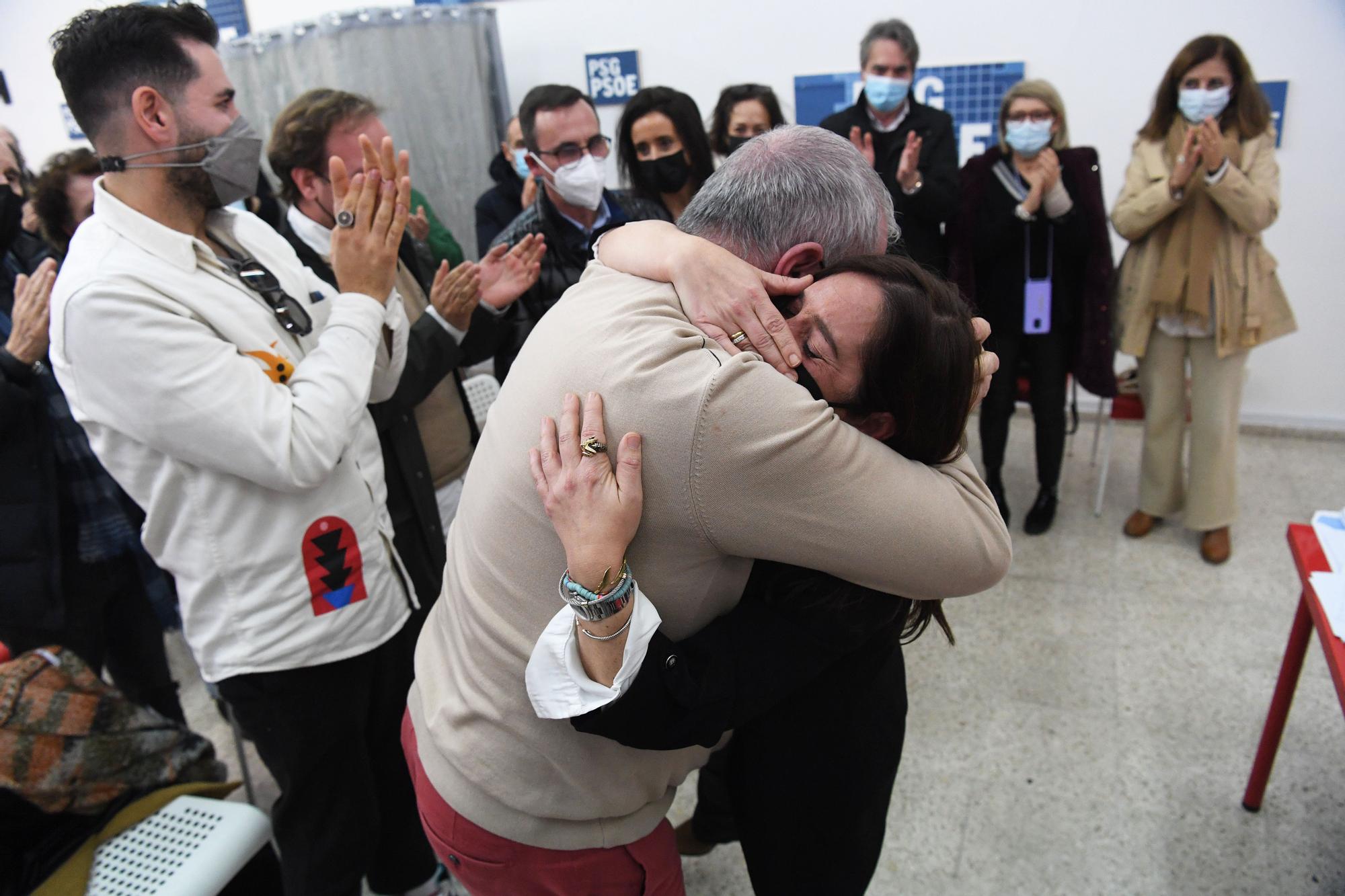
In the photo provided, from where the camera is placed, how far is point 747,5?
4.30 metres

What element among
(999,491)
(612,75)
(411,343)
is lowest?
(999,491)

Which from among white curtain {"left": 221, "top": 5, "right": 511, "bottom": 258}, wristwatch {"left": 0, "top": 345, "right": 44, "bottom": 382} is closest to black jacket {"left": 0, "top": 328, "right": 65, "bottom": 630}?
wristwatch {"left": 0, "top": 345, "right": 44, "bottom": 382}

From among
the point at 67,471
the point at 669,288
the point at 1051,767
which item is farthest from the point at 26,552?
the point at 1051,767

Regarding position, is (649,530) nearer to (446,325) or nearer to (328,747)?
(328,747)

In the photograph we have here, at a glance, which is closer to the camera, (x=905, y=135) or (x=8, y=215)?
(x=8, y=215)

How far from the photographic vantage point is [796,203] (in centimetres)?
105

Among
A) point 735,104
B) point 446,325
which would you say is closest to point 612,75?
point 735,104

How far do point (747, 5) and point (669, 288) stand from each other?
3890 mm

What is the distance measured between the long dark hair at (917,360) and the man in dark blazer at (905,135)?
7.30 feet

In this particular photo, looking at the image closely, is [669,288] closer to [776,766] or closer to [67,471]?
[776,766]

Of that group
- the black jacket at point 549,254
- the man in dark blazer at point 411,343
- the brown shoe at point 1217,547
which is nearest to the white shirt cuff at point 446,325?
the man in dark blazer at point 411,343

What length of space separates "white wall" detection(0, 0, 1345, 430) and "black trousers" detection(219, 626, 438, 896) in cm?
367

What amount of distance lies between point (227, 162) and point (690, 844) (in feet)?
5.57

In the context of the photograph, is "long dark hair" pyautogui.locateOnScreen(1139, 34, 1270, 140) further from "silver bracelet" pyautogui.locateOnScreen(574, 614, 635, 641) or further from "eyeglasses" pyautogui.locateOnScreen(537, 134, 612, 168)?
"silver bracelet" pyautogui.locateOnScreen(574, 614, 635, 641)
